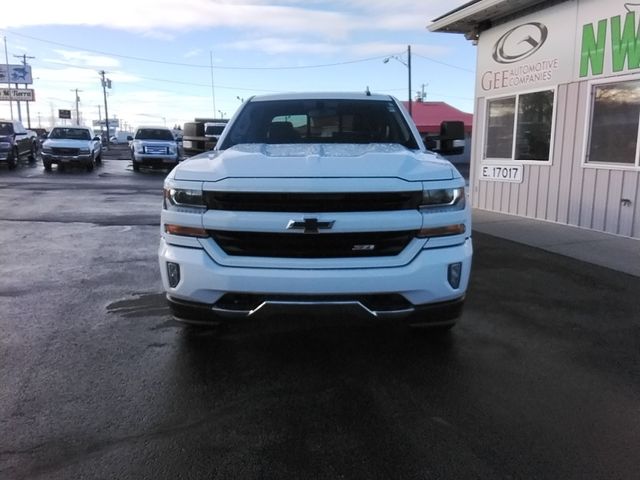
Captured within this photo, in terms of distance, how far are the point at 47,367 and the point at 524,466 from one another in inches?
121

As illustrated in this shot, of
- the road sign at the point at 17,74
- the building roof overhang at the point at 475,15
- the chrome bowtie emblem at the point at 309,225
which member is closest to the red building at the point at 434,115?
the building roof overhang at the point at 475,15

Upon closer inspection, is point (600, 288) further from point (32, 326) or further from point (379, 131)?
point (32, 326)

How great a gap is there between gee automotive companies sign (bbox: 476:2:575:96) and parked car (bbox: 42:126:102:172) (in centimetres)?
1671

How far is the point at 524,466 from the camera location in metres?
2.67

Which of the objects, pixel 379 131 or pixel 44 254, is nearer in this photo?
pixel 379 131

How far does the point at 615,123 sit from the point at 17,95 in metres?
72.9

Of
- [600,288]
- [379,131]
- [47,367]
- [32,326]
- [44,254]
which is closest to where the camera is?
[47,367]

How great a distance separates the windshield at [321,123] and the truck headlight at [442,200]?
1.31 meters

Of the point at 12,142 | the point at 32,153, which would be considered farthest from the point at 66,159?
the point at 32,153

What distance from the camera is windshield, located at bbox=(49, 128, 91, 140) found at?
23.1 meters

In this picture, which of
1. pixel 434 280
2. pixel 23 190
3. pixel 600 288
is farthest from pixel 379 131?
pixel 23 190

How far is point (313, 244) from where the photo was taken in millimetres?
3396

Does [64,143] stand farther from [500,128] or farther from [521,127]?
[521,127]

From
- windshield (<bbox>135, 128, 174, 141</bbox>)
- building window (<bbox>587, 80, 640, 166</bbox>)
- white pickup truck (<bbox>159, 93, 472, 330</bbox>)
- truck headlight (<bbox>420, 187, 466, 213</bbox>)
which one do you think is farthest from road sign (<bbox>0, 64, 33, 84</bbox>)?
truck headlight (<bbox>420, 187, 466, 213</bbox>)
